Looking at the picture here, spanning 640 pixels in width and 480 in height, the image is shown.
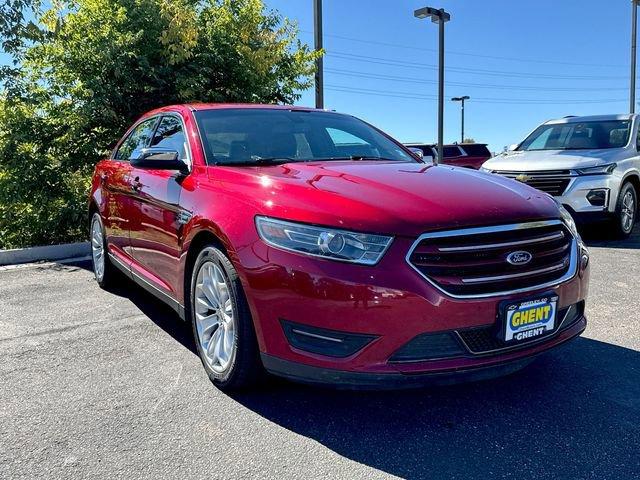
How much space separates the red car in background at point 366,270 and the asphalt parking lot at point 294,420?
0.98 ft

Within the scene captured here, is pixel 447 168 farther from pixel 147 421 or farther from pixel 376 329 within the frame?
pixel 147 421

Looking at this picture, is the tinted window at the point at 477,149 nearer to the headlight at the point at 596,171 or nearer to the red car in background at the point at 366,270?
the headlight at the point at 596,171

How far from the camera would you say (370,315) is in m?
2.33

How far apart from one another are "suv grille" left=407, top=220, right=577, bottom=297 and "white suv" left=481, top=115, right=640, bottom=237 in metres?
5.06

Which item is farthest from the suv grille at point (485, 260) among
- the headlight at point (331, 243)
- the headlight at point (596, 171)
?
the headlight at point (596, 171)

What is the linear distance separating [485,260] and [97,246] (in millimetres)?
4162

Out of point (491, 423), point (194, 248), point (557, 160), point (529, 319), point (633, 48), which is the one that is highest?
point (633, 48)

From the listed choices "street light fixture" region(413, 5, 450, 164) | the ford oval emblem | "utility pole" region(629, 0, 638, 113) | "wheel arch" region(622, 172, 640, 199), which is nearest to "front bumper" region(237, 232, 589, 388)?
the ford oval emblem

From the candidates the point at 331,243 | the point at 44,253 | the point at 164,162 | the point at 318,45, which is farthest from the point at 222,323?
the point at 318,45

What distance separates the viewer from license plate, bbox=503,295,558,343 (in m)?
2.48

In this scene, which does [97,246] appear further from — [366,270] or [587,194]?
[587,194]

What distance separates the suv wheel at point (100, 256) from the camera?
16.9ft

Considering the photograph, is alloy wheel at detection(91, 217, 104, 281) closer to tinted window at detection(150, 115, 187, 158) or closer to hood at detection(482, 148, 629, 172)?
tinted window at detection(150, 115, 187, 158)

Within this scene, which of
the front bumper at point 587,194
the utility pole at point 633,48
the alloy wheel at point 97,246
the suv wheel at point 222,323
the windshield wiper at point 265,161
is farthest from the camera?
the utility pole at point 633,48
